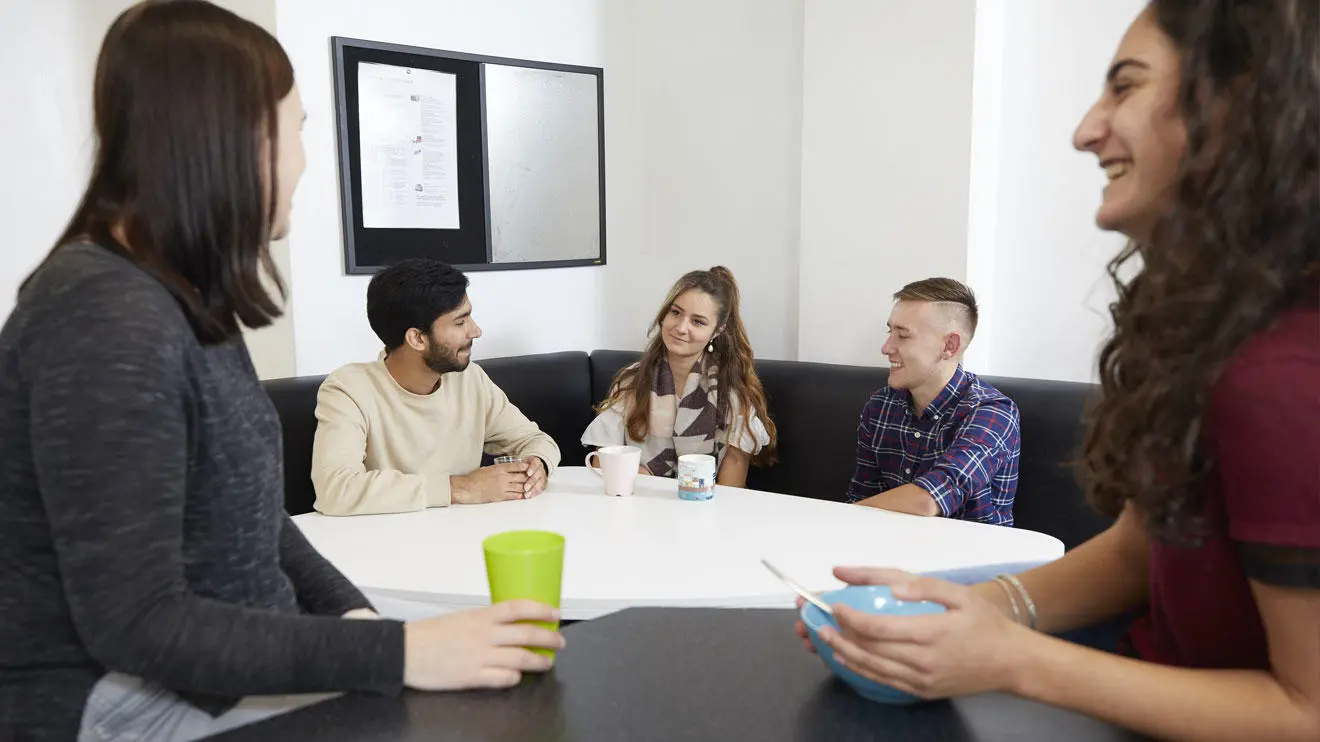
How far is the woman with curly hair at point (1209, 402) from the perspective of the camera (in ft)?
2.49

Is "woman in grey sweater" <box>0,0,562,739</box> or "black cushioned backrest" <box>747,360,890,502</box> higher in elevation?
"woman in grey sweater" <box>0,0,562,739</box>

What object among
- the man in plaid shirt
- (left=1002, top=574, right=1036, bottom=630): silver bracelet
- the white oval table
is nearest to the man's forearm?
the man in plaid shirt

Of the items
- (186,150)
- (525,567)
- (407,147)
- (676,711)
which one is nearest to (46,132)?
(407,147)

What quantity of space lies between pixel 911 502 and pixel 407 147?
Result: 1.81 m

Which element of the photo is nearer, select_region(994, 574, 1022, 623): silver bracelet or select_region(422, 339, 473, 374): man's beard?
select_region(994, 574, 1022, 623): silver bracelet

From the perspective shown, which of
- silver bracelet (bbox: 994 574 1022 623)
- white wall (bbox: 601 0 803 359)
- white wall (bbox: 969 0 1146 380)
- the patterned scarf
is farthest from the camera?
white wall (bbox: 601 0 803 359)

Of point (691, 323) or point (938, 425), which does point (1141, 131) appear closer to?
point (938, 425)

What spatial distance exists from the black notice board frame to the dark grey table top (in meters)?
2.24

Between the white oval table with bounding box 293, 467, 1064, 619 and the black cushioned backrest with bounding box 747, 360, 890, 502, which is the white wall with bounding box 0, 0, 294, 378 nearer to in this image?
the white oval table with bounding box 293, 467, 1064, 619

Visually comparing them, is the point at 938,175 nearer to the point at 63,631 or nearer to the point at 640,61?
the point at 640,61

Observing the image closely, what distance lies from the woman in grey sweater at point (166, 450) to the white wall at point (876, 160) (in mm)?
2174

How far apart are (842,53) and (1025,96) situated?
1.75 feet

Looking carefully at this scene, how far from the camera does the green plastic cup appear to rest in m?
0.96

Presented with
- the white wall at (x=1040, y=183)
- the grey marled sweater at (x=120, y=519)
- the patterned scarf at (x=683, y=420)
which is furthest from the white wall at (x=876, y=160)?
the grey marled sweater at (x=120, y=519)
